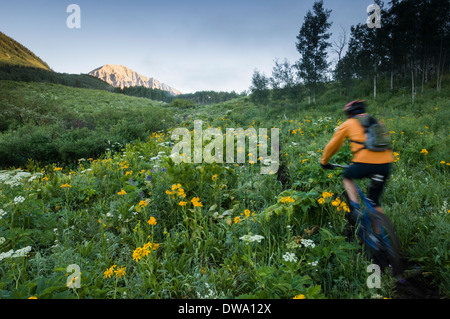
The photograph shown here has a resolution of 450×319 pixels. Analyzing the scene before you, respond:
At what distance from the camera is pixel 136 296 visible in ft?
6.58

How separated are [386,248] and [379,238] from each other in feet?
0.38

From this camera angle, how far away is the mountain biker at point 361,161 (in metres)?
2.29

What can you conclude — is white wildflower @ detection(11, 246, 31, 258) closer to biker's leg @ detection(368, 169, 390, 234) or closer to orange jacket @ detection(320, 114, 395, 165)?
orange jacket @ detection(320, 114, 395, 165)

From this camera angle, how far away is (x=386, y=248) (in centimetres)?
219

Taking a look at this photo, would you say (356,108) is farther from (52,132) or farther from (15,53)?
(15,53)

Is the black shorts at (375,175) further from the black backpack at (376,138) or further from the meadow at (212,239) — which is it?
the meadow at (212,239)

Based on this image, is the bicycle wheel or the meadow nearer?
the meadow

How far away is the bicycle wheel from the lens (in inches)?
84.3

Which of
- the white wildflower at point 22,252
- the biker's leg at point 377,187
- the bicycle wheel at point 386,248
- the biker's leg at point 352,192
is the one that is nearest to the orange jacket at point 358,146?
the biker's leg at point 377,187

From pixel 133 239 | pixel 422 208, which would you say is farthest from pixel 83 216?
pixel 422 208

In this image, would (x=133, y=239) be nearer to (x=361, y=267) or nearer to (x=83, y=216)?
(x=83, y=216)

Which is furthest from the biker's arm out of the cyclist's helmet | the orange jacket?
the cyclist's helmet

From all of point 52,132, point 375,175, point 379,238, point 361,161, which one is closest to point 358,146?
point 361,161

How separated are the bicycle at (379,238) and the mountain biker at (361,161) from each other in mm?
88
